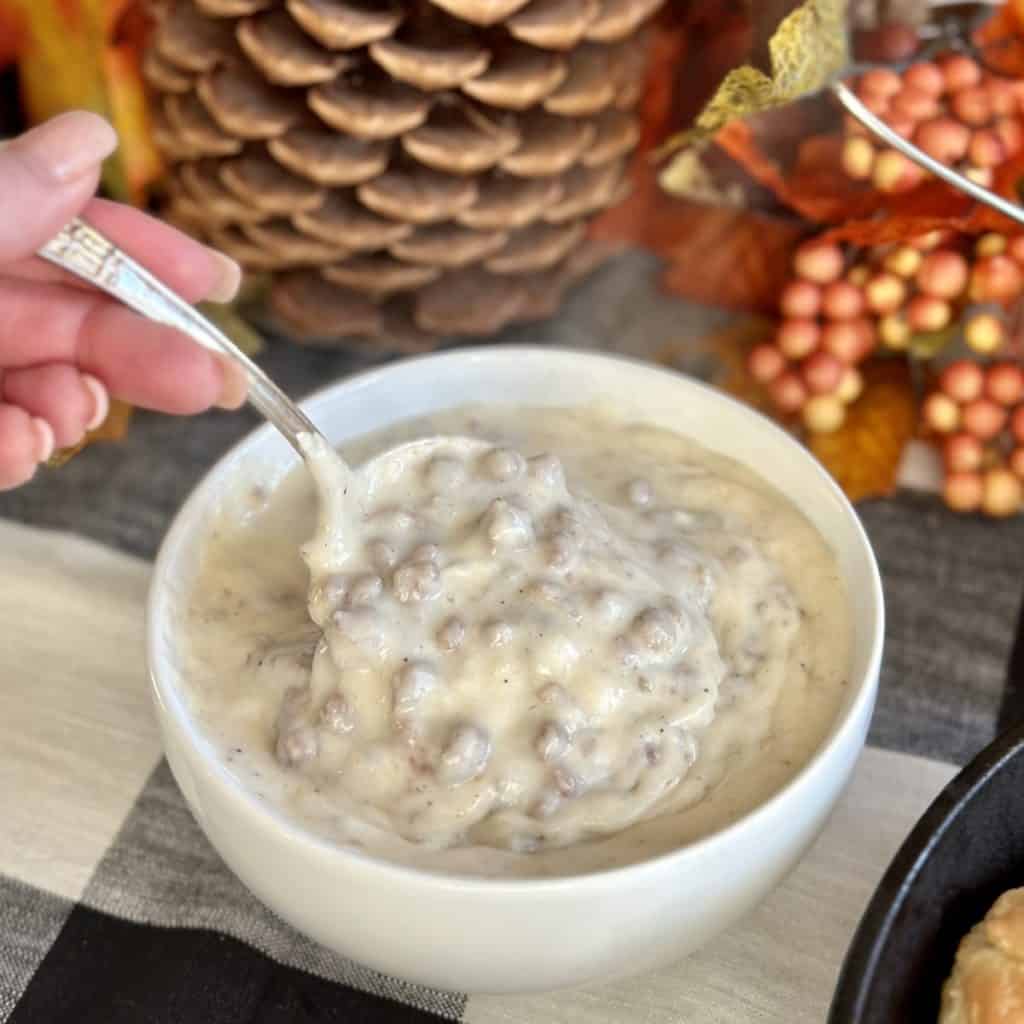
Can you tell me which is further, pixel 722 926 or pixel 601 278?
pixel 601 278

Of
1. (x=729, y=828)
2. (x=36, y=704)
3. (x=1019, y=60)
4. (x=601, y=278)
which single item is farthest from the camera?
(x=601, y=278)

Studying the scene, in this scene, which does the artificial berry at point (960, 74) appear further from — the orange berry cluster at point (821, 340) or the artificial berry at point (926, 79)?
the orange berry cluster at point (821, 340)

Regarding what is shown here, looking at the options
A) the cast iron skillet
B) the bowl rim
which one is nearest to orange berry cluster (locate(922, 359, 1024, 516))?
the bowl rim

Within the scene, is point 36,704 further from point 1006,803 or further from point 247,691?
point 1006,803

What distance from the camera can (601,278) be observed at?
1160 mm

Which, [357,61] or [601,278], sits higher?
[357,61]

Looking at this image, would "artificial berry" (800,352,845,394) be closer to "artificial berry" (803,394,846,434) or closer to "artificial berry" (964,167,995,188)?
"artificial berry" (803,394,846,434)

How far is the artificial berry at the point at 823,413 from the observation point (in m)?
1.00

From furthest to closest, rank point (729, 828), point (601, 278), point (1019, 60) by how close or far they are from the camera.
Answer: point (601, 278) → point (1019, 60) → point (729, 828)

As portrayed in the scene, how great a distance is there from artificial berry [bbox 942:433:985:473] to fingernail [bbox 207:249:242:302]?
0.49 meters

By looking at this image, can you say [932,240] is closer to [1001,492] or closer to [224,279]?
[1001,492]

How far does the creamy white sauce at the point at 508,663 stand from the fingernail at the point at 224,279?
0.15 m

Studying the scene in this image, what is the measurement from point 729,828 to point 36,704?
0.44m

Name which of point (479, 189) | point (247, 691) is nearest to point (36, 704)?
point (247, 691)
